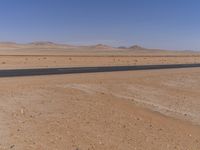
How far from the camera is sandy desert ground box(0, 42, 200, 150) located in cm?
994

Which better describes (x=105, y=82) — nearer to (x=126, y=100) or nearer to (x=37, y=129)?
(x=126, y=100)

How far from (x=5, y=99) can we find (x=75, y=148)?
605 centimetres

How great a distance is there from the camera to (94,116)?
12617mm

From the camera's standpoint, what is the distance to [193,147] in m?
10.7

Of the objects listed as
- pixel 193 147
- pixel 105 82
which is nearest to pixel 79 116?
pixel 193 147

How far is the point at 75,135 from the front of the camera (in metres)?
10.3

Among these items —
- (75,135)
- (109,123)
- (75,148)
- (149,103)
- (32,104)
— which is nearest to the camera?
(75,148)

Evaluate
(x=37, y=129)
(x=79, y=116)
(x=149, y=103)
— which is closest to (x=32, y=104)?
(x=79, y=116)

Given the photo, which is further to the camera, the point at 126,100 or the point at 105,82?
the point at 105,82

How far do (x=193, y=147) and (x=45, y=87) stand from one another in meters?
9.49

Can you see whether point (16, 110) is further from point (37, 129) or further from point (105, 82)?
point (105, 82)

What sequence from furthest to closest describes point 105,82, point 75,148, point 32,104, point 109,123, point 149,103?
point 105,82 → point 149,103 → point 32,104 → point 109,123 → point 75,148

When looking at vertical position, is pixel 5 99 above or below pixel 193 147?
above

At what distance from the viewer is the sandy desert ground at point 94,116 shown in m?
9.94
